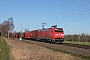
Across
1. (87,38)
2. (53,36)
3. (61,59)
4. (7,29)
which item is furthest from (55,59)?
(7,29)

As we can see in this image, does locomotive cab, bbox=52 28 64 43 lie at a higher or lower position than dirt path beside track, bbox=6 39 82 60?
higher

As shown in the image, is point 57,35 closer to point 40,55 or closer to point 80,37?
point 40,55

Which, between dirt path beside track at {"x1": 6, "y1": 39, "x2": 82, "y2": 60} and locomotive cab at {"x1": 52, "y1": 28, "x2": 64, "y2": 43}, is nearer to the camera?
dirt path beside track at {"x1": 6, "y1": 39, "x2": 82, "y2": 60}

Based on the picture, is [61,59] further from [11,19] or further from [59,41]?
[11,19]

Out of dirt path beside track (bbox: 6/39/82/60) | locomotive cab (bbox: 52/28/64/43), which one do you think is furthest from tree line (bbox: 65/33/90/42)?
dirt path beside track (bbox: 6/39/82/60)

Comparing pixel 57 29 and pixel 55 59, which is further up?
pixel 57 29

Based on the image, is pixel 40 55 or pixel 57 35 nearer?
pixel 40 55

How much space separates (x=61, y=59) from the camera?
1495 centimetres

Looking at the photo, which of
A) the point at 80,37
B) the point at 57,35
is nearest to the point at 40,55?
the point at 57,35

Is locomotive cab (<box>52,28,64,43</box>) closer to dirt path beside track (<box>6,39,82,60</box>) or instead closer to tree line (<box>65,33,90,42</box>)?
dirt path beside track (<box>6,39,82,60</box>)

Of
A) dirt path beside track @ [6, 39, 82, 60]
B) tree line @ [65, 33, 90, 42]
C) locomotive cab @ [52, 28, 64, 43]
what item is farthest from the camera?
tree line @ [65, 33, 90, 42]

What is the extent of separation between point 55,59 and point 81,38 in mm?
57173

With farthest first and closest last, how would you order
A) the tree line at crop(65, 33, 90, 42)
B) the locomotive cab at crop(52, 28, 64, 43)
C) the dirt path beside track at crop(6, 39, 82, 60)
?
the tree line at crop(65, 33, 90, 42)
the locomotive cab at crop(52, 28, 64, 43)
the dirt path beside track at crop(6, 39, 82, 60)

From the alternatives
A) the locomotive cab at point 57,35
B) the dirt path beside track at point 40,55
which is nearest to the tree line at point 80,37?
the locomotive cab at point 57,35
